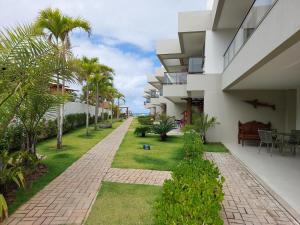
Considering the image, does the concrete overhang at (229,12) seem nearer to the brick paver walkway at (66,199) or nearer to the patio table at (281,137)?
the patio table at (281,137)

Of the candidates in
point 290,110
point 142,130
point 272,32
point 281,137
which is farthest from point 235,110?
point 272,32

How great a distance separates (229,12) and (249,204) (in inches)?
371

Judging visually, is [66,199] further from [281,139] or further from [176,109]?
A: [176,109]

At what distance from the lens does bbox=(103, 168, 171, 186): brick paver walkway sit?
650 cm

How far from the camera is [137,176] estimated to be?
6.94 metres

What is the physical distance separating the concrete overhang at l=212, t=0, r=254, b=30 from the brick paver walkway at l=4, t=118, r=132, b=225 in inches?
322

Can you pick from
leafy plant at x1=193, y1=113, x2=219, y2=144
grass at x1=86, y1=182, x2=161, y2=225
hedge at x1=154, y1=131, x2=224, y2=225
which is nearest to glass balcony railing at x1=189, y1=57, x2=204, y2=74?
leafy plant at x1=193, y1=113, x2=219, y2=144

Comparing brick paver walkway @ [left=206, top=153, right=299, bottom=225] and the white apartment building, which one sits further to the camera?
the white apartment building

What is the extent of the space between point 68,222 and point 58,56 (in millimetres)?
2845

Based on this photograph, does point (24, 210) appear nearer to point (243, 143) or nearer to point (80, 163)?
point (80, 163)

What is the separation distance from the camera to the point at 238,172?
7.70 metres

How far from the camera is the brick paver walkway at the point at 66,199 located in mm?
4320

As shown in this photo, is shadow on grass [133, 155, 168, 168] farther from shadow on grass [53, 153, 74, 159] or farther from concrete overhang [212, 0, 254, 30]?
concrete overhang [212, 0, 254, 30]

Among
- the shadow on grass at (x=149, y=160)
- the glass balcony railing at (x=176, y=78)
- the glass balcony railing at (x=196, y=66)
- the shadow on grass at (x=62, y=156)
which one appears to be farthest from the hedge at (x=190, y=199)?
the glass balcony railing at (x=176, y=78)
